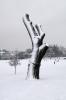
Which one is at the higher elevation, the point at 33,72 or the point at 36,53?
the point at 36,53

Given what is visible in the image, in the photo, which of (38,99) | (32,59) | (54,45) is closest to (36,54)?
(32,59)

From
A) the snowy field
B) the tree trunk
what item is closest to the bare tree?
the tree trunk

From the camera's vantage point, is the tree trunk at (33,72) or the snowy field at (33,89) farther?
the tree trunk at (33,72)

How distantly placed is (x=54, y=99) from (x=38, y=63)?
838cm

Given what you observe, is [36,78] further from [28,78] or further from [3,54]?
[3,54]

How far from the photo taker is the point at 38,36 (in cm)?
1664

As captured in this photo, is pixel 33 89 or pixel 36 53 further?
pixel 36 53

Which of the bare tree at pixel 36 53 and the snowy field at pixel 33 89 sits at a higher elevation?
the bare tree at pixel 36 53

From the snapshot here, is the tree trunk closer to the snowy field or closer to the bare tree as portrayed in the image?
the bare tree

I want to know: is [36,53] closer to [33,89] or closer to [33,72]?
[33,72]

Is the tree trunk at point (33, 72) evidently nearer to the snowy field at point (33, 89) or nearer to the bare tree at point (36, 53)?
the bare tree at point (36, 53)

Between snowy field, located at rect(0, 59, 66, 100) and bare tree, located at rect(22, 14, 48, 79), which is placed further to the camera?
bare tree, located at rect(22, 14, 48, 79)

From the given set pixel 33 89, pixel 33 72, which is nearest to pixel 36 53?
pixel 33 72

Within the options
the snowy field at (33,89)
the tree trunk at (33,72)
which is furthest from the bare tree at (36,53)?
the snowy field at (33,89)
